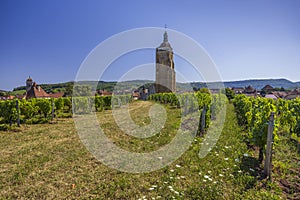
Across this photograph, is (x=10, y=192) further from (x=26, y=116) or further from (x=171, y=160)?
(x=26, y=116)

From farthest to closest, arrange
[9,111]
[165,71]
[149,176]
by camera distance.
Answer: [165,71], [9,111], [149,176]

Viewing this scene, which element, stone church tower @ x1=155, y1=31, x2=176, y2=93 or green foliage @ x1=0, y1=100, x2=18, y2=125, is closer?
green foliage @ x1=0, y1=100, x2=18, y2=125

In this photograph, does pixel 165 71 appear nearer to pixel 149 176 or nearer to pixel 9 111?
pixel 9 111

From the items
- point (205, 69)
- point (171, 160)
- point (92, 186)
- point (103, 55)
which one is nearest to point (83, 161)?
point (92, 186)

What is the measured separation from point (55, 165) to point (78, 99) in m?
15.3

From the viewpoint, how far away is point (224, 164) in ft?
15.6

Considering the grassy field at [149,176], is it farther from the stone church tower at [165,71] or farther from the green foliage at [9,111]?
the stone church tower at [165,71]

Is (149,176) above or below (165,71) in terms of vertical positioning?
below

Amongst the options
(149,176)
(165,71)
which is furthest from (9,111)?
(165,71)

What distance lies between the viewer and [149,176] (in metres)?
4.23

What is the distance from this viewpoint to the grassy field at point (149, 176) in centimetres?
351

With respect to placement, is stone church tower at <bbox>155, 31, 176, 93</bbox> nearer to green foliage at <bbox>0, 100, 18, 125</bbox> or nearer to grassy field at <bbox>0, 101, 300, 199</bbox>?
green foliage at <bbox>0, 100, 18, 125</bbox>

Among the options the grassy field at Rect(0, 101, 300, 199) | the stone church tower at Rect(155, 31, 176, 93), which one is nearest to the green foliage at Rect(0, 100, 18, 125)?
the grassy field at Rect(0, 101, 300, 199)

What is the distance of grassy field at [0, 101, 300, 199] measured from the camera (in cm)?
351
